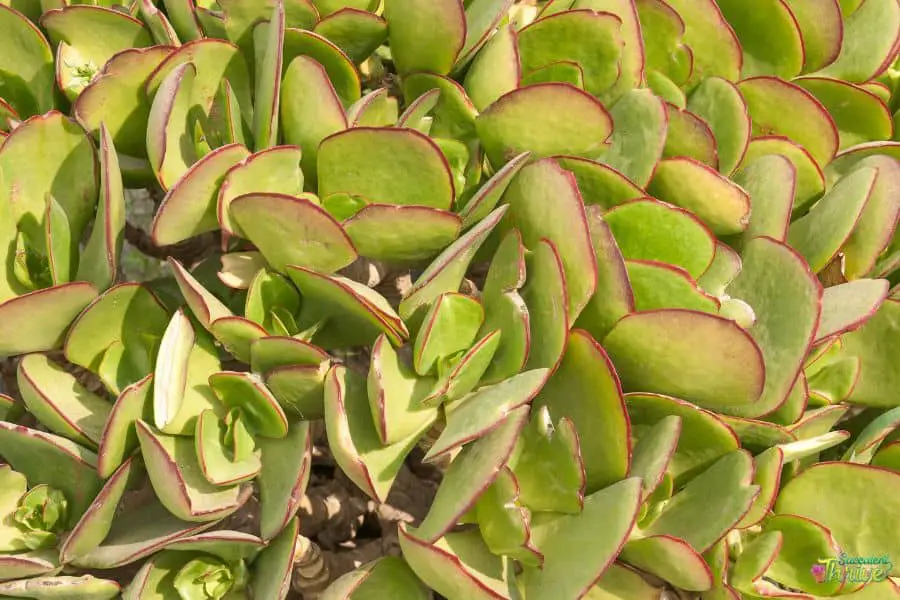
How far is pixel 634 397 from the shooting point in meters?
0.61

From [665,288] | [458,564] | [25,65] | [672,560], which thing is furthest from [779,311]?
[25,65]

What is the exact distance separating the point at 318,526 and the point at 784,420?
40 cm

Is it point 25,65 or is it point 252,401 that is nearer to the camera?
point 252,401

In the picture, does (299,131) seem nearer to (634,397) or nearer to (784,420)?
(634,397)

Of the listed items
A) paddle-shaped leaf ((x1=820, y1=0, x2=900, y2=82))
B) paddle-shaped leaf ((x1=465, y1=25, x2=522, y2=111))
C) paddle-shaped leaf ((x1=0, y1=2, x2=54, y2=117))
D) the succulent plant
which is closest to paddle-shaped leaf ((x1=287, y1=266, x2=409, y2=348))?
the succulent plant

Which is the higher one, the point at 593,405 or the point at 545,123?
the point at 545,123

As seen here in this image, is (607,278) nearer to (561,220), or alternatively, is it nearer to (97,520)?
(561,220)

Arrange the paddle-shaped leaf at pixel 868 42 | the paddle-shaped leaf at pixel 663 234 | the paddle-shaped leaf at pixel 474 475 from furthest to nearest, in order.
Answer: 1. the paddle-shaped leaf at pixel 868 42
2. the paddle-shaped leaf at pixel 663 234
3. the paddle-shaped leaf at pixel 474 475

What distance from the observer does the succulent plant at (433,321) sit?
57 cm

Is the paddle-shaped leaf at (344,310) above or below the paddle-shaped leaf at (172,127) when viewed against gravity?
below

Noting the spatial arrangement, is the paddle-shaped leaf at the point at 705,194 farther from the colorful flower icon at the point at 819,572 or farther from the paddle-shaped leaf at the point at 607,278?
the colorful flower icon at the point at 819,572

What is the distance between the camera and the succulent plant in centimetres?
57

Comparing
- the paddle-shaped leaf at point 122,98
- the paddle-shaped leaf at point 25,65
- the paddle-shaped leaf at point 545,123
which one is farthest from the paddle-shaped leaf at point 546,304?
the paddle-shaped leaf at point 25,65

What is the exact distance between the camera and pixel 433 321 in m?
0.58
